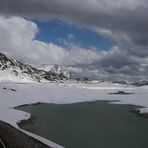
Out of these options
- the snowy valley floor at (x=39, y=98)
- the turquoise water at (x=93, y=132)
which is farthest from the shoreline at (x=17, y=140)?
the snowy valley floor at (x=39, y=98)

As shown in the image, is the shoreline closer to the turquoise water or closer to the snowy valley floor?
the turquoise water

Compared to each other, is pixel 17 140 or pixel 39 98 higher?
pixel 39 98

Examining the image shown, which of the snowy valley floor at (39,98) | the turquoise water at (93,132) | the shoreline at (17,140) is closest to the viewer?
the shoreline at (17,140)

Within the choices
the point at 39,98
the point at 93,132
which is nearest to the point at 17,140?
the point at 93,132

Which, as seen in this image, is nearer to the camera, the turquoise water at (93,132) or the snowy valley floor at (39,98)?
the turquoise water at (93,132)

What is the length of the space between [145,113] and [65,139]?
2918 centimetres

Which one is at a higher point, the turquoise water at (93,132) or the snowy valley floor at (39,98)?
the snowy valley floor at (39,98)

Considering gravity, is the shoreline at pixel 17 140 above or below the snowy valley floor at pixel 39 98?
below

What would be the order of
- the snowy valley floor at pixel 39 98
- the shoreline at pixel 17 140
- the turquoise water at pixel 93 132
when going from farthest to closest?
the snowy valley floor at pixel 39 98 < the turquoise water at pixel 93 132 < the shoreline at pixel 17 140

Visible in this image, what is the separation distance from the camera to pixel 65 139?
34000 millimetres

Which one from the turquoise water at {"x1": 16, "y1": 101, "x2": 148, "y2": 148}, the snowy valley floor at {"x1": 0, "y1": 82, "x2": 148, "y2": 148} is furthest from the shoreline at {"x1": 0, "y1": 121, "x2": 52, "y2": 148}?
the snowy valley floor at {"x1": 0, "y1": 82, "x2": 148, "y2": 148}

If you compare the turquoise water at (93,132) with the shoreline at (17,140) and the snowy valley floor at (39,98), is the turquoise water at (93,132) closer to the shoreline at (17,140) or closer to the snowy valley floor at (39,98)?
the shoreline at (17,140)

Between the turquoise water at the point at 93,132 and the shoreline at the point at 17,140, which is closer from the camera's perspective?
the shoreline at the point at 17,140

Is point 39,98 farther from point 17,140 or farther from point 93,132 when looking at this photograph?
point 17,140
